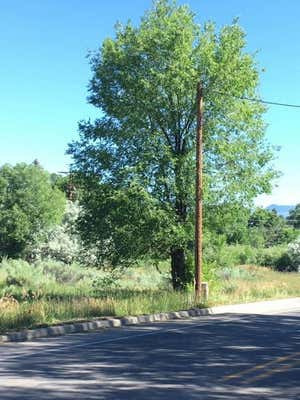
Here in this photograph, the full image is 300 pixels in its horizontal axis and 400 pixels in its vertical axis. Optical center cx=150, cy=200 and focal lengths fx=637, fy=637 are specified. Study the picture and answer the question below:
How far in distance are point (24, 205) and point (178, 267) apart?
112ft

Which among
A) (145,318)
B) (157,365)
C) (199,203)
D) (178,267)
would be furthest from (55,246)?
(157,365)

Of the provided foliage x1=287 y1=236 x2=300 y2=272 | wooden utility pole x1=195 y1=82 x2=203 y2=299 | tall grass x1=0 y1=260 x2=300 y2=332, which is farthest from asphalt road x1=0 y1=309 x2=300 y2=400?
foliage x1=287 y1=236 x2=300 y2=272

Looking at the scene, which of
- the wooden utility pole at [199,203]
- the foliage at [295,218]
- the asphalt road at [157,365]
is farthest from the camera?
the foliage at [295,218]

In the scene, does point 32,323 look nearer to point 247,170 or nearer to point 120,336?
point 120,336

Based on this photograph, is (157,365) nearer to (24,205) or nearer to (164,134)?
(164,134)

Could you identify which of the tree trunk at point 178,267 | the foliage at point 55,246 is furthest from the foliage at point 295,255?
the tree trunk at point 178,267

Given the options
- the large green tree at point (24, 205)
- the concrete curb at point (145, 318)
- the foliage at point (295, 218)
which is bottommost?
the concrete curb at point (145, 318)

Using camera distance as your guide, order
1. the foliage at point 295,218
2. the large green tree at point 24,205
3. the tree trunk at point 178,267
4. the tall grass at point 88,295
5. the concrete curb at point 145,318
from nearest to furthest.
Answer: the concrete curb at point 145,318 → the tall grass at point 88,295 → the tree trunk at point 178,267 → the large green tree at point 24,205 → the foliage at point 295,218

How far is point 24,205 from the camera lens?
5803cm

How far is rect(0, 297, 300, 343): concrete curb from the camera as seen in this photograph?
1375cm

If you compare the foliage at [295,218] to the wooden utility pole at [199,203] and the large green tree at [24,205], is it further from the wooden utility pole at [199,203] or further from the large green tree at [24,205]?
the wooden utility pole at [199,203]

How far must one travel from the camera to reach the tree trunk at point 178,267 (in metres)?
26.1

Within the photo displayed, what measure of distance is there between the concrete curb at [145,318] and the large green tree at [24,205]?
3340 centimetres

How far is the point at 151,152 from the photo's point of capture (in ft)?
79.7
